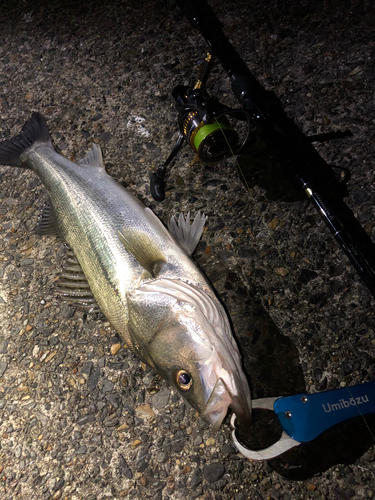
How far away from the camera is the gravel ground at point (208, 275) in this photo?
2145mm

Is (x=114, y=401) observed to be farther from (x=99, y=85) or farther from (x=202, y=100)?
(x=99, y=85)

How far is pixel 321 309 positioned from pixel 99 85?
2.95 m

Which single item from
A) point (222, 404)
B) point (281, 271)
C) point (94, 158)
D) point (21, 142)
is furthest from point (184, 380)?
point (21, 142)

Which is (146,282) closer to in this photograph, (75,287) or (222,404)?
(75,287)

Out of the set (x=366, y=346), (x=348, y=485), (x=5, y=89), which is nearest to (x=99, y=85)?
(x=5, y=89)

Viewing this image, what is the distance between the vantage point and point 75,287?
7.97ft

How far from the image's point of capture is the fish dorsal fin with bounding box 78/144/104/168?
290cm

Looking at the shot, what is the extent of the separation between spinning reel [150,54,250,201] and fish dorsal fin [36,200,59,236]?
85 centimetres

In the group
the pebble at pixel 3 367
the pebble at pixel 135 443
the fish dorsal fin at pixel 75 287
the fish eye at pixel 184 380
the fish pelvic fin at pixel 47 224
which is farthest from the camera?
the fish pelvic fin at pixel 47 224

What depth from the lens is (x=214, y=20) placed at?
10.3 ft

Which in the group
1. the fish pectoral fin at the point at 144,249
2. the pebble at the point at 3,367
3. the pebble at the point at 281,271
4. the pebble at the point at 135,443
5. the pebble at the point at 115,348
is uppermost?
the fish pectoral fin at the point at 144,249

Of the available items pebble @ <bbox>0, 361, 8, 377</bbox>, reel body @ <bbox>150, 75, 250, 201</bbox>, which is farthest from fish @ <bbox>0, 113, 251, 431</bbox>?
pebble @ <bbox>0, 361, 8, 377</bbox>

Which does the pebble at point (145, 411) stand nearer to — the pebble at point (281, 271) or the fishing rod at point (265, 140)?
the pebble at point (281, 271)

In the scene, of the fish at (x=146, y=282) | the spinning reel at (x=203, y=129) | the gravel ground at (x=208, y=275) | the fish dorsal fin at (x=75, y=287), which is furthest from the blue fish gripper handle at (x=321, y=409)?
the spinning reel at (x=203, y=129)
